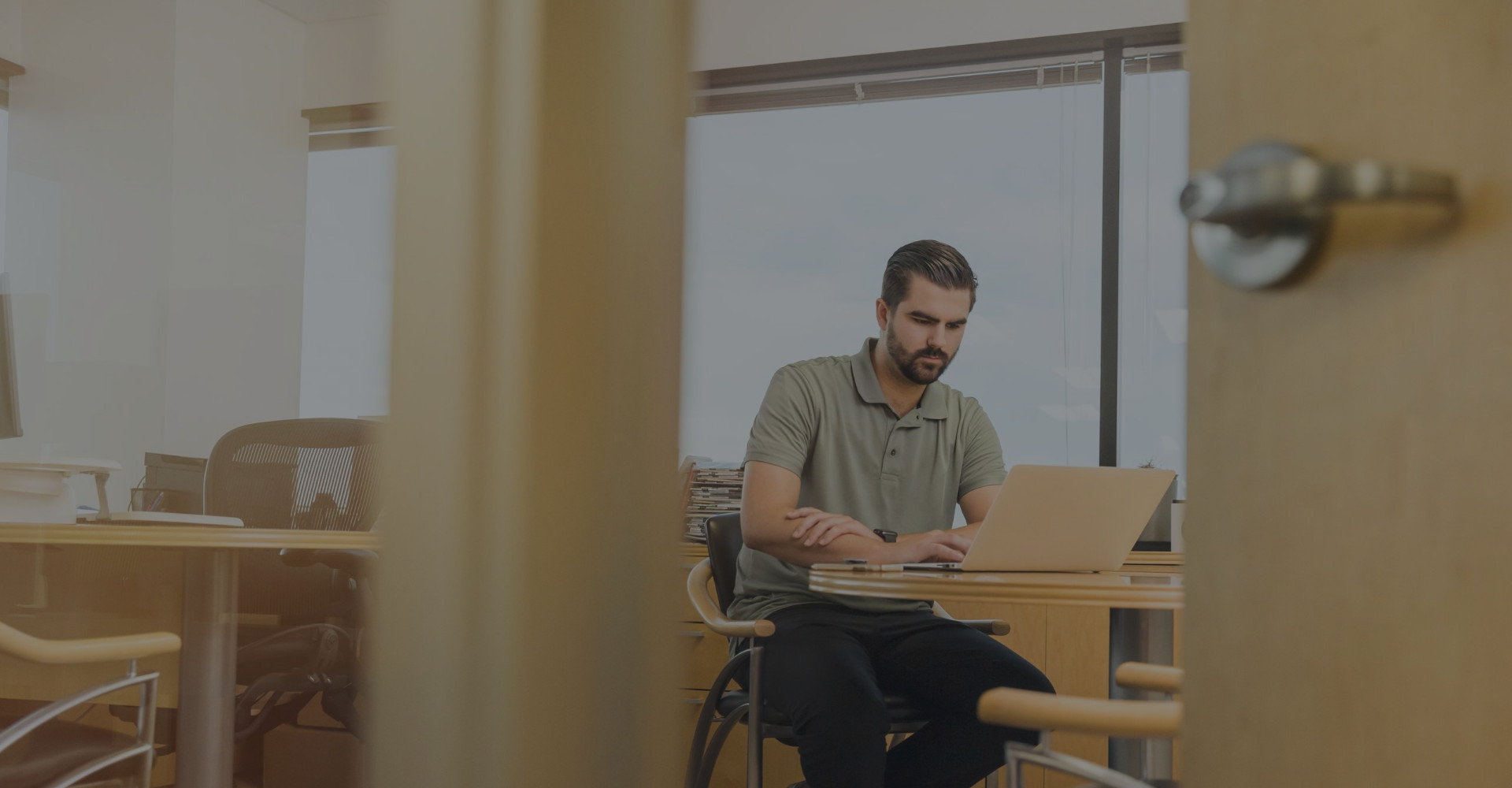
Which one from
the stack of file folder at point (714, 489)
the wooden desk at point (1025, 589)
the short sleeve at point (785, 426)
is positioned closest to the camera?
the wooden desk at point (1025, 589)

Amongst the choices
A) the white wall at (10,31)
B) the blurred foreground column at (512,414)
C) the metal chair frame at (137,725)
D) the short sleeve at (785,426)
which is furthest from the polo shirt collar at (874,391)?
the white wall at (10,31)

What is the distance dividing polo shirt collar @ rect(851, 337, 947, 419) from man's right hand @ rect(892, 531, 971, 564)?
0.45 meters

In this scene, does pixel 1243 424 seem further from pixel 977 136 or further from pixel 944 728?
pixel 977 136

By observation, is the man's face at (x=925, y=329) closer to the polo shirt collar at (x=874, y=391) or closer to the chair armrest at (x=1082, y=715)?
the polo shirt collar at (x=874, y=391)

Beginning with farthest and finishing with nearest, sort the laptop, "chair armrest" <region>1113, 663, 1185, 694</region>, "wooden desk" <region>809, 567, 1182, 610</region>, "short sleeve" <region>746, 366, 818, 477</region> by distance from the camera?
1. "short sleeve" <region>746, 366, 818, 477</region>
2. the laptop
3. "wooden desk" <region>809, 567, 1182, 610</region>
4. "chair armrest" <region>1113, 663, 1185, 694</region>

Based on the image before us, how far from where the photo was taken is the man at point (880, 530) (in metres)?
1.96

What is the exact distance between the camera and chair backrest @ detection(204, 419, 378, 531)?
10.4 feet

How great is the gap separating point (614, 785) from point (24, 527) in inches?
107

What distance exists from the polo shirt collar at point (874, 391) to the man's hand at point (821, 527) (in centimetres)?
38

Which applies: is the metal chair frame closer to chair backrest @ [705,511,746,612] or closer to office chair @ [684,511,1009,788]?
office chair @ [684,511,1009,788]

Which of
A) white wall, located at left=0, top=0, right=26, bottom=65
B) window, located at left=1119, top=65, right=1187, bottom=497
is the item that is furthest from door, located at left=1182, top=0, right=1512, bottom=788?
white wall, located at left=0, top=0, right=26, bottom=65

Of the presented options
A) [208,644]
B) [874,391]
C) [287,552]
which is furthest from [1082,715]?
[287,552]

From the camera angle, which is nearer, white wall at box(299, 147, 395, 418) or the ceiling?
the ceiling

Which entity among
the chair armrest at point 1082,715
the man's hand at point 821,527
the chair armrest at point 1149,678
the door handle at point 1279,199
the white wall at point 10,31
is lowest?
the chair armrest at point 1149,678
